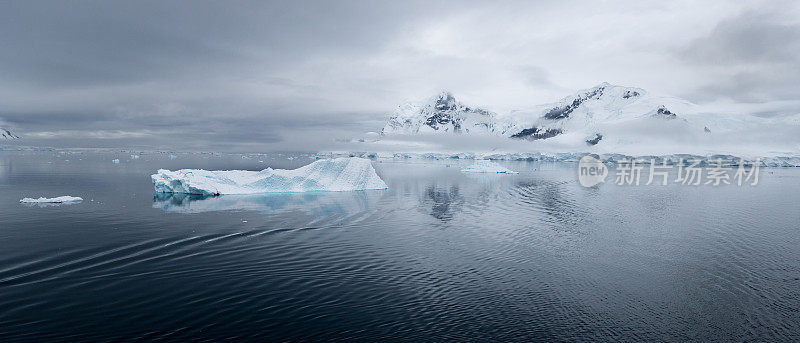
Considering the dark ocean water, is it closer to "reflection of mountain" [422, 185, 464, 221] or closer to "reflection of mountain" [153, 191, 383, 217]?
"reflection of mountain" [153, 191, 383, 217]

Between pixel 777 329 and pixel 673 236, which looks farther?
pixel 673 236

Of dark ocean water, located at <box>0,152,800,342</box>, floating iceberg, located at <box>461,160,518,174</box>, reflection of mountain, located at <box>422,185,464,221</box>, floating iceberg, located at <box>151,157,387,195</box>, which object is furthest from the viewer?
floating iceberg, located at <box>461,160,518,174</box>

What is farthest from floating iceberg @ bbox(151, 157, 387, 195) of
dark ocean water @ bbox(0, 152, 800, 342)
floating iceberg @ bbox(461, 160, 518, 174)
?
floating iceberg @ bbox(461, 160, 518, 174)

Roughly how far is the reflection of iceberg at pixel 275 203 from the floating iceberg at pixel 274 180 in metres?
0.73

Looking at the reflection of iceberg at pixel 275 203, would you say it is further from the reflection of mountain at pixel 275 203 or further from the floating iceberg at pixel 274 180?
the floating iceberg at pixel 274 180

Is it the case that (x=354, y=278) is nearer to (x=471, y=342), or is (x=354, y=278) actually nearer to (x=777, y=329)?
(x=471, y=342)

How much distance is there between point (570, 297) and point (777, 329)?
189 inches

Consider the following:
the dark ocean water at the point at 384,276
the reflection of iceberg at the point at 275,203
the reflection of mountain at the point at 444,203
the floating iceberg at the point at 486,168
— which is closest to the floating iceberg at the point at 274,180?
the reflection of iceberg at the point at 275,203

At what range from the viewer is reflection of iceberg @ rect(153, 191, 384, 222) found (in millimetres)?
27516

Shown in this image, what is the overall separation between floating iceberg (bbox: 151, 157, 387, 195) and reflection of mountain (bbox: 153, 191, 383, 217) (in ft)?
2.46

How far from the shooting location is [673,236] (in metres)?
22.3

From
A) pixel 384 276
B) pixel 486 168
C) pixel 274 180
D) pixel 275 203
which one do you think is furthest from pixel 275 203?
pixel 486 168

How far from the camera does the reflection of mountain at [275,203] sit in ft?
90.4

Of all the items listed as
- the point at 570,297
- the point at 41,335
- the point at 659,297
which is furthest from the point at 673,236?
the point at 41,335
